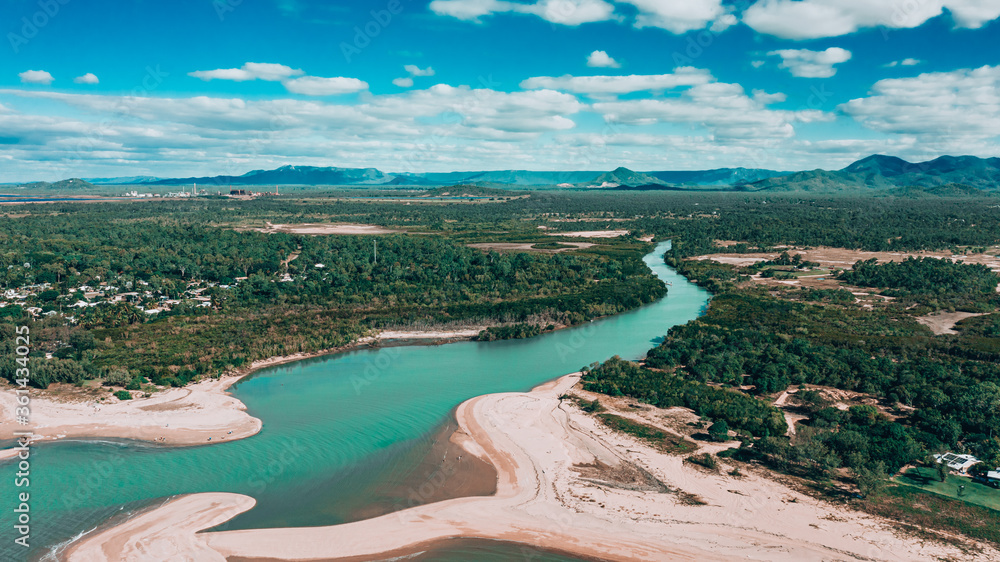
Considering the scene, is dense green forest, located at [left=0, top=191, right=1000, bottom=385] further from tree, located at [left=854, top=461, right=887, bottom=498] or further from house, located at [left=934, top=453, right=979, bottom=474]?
house, located at [left=934, top=453, right=979, bottom=474]

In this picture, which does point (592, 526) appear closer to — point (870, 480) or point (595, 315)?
point (870, 480)

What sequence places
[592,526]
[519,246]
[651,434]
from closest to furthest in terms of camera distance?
[592,526] < [651,434] < [519,246]

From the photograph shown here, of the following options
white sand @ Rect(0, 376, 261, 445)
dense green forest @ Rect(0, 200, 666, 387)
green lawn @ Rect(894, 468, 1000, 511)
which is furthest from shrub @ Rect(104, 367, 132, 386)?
green lawn @ Rect(894, 468, 1000, 511)

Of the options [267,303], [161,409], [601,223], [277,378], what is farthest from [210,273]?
[601,223]

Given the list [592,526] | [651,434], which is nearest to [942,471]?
[651,434]

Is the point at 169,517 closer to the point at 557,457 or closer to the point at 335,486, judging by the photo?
the point at 335,486

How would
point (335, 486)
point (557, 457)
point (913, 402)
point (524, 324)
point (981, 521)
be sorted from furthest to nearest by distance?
point (524, 324)
point (913, 402)
point (557, 457)
point (335, 486)
point (981, 521)
